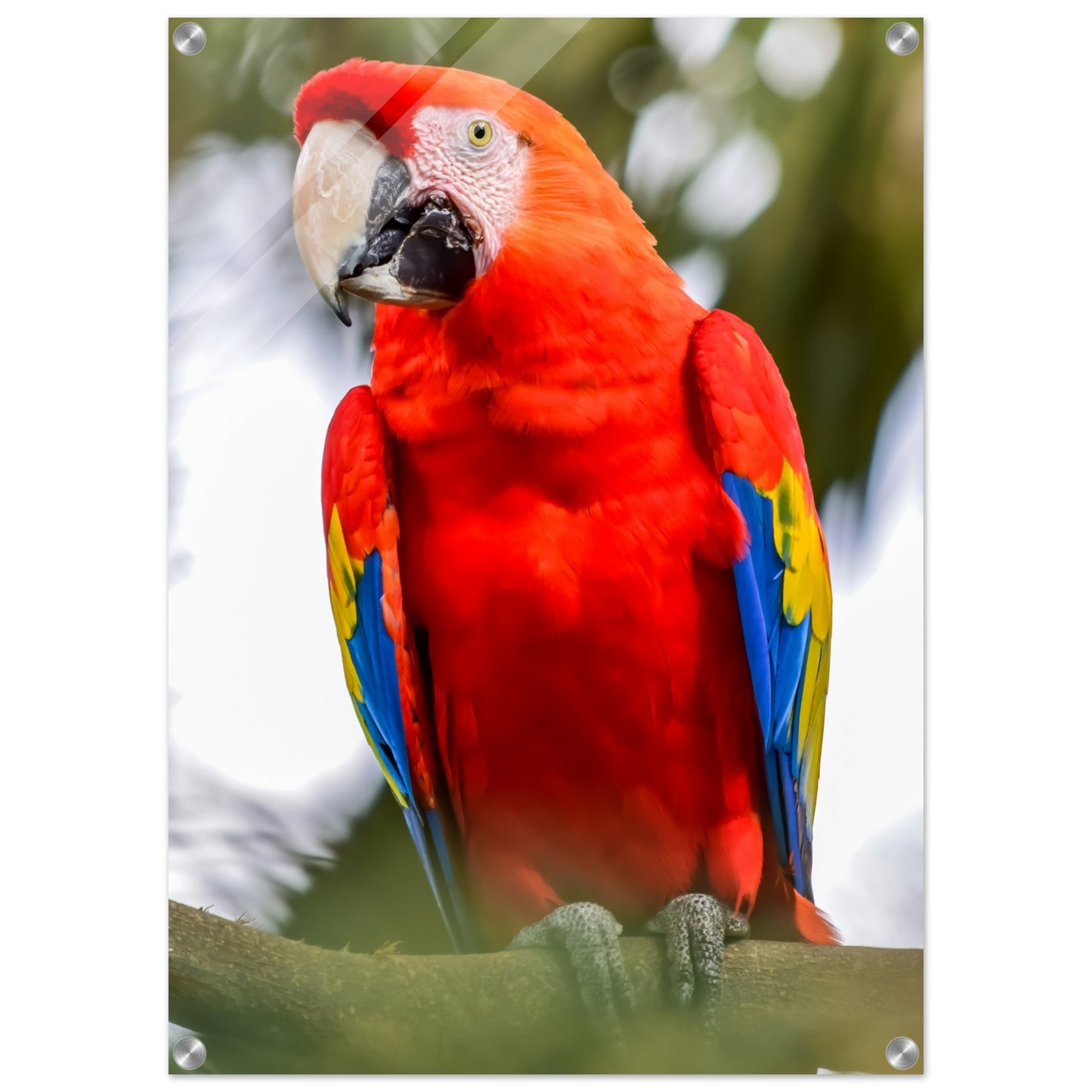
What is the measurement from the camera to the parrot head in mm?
1516

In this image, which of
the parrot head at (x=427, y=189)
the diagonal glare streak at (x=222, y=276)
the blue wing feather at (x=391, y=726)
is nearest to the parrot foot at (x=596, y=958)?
the blue wing feather at (x=391, y=726)

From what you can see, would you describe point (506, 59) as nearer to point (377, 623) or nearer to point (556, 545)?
point (556, 545)

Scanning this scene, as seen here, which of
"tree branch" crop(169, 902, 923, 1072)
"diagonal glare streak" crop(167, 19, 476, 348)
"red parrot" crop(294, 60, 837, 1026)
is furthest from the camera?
"diagonal glare streak" crop(167, 19, 476, 348)

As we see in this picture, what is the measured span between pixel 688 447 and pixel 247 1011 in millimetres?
902

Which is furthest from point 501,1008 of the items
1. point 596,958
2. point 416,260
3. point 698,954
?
point 416,260

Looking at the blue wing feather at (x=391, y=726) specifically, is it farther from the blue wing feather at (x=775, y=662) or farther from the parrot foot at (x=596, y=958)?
the blue wing feather at (x=775, y=662)

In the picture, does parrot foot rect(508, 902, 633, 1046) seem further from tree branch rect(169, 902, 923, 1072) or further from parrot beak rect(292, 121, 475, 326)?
parrot beak rect(292, 121, 475, 326)

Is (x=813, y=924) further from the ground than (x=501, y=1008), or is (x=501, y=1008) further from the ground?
(x=813, y=924)

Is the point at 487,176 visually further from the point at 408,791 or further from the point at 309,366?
the point at 408,791

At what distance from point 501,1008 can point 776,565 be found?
68 centimetres

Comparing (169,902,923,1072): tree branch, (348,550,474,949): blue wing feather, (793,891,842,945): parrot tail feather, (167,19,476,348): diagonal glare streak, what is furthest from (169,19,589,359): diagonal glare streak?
(793,891,842,945): parrot tail feather

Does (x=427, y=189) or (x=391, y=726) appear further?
(x=391, y=726)

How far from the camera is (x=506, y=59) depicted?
1.63 metres

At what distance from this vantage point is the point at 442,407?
1.59 m
